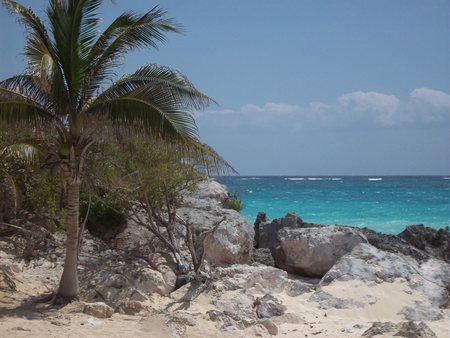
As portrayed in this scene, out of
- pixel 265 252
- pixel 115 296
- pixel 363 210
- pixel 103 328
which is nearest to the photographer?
pixel 103 328

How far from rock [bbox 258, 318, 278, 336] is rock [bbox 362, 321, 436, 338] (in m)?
1.56

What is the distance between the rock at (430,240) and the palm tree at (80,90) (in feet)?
36.3

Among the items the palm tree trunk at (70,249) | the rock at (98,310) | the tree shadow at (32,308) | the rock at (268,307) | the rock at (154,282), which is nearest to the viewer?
the tree shadow at (32,308)

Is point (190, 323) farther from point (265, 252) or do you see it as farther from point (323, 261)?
point (265, 252)

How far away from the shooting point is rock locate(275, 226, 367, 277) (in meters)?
14.9

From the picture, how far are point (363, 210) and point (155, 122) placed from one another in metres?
42.2

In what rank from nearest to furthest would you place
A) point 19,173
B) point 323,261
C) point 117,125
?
point 117,125 → point 19,173 → point 323,261

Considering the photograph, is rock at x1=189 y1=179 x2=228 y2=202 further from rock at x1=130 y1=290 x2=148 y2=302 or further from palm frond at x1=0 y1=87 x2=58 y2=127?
palm frond at x1=0 y1=87 x2=58 y2=127

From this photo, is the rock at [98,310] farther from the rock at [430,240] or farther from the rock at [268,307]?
the rock at [430,240]

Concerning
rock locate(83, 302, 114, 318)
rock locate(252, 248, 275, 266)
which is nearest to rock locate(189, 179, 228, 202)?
rock locate(252, 248, 275, 266)

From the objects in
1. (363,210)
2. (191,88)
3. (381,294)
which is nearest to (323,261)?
(381,294)

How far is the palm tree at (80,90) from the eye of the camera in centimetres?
948

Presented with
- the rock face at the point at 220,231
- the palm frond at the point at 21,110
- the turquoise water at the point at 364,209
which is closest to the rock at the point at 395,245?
the rock face at the point at 220,231

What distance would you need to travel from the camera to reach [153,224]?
13.8 meters
